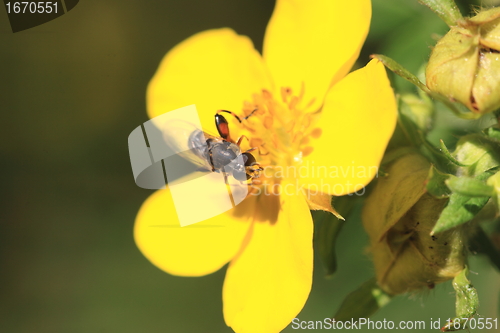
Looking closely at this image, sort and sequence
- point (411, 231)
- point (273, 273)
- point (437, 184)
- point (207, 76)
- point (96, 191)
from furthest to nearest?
1. point (96, 191)
2. point (207, 76)
3. point (273, 273)
4. point (411, 231)
5. point (437, 184)

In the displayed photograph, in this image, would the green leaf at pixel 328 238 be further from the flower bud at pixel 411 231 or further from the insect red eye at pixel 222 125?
the insect red eye at pixel 222 125

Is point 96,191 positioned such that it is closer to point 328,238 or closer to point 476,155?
point 328,238

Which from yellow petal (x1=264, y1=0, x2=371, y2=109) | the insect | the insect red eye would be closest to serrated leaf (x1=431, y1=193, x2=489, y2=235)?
yellow petal (x1=264, y1=0, x2=371, y2=109)

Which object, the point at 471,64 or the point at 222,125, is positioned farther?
the point at 222,125

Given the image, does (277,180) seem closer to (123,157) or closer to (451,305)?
(123,157)

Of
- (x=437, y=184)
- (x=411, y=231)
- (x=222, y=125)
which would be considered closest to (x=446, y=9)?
(x=437, y=184)
